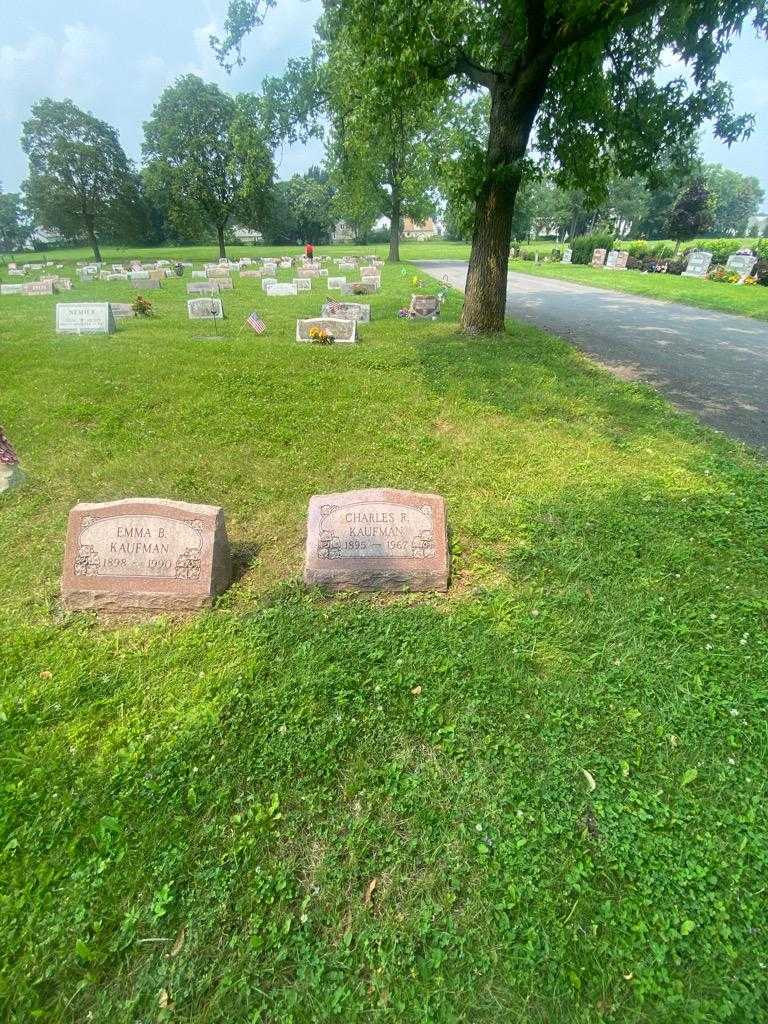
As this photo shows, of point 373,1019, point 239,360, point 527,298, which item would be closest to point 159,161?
point 527,298

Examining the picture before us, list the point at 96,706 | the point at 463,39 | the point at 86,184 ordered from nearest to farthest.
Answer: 1. the point at 96,706
2. the point at 463,39
3. the point at 86,184

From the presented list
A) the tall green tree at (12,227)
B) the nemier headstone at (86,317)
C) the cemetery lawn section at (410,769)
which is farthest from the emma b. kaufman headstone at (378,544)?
the tall green tree at (12,227)

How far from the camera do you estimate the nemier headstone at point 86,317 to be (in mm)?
12375

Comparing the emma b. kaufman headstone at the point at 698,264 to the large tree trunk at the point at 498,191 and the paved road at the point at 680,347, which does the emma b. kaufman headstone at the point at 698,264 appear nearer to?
the paved road at the point at 680,347

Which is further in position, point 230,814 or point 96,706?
point 96,706

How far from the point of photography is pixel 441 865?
7.32 ft

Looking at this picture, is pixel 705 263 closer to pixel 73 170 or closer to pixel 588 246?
pixel 588 246

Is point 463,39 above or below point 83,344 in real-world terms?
above

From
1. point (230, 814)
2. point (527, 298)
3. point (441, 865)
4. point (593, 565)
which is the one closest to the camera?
point (441, 865)

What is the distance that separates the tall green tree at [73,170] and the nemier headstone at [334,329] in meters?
42.3

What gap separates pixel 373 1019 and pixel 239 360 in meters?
9.28

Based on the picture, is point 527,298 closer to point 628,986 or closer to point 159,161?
point 628,986

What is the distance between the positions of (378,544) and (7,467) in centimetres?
418

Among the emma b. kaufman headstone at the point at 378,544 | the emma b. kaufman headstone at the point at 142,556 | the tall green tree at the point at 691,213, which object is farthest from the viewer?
the tall green tree at the point at 691,213
